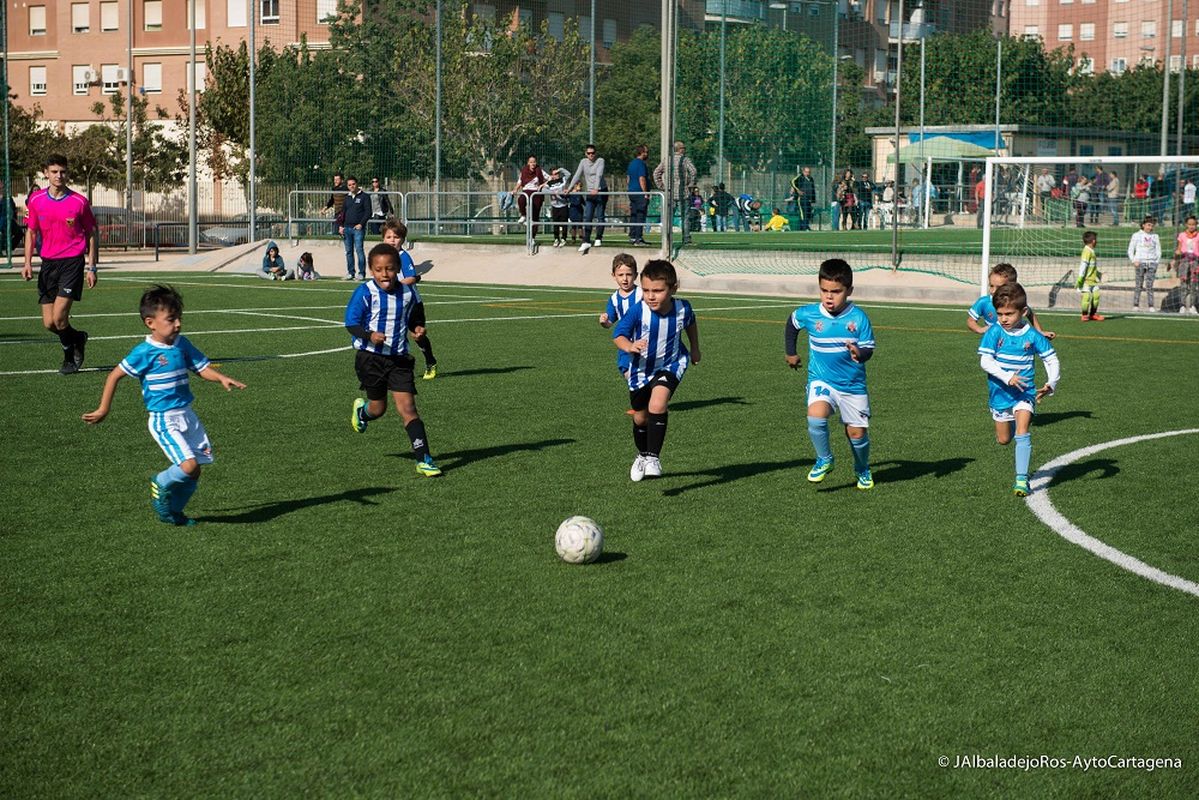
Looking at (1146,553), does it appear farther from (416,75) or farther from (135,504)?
(416,75)

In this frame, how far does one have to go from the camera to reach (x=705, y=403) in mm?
12516

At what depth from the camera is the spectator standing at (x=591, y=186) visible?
3189 cm

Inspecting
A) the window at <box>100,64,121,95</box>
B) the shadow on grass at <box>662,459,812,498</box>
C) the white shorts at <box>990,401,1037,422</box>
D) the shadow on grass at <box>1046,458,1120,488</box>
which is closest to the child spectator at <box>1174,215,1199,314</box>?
the shadow on grass at <box>1046,458,1120,488</box>

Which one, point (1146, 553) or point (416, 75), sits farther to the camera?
point (416, 75)

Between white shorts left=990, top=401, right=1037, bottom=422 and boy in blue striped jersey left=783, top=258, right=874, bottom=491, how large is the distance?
37.9 inches

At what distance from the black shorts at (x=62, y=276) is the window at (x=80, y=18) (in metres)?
66.8

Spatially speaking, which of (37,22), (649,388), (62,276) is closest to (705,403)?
(649,388)

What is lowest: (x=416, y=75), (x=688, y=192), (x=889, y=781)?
(x=889, y=781)

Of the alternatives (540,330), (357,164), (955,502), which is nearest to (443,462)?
(955,502)

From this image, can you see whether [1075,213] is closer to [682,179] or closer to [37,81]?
[682,179]

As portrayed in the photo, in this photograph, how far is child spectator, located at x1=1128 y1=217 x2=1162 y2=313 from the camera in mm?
23953

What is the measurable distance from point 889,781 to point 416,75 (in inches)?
1827

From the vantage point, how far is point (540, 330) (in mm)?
19547

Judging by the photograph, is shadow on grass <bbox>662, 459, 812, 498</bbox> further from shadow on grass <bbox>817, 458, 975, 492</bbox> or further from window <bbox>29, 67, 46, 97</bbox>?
window <bbox>29, 67, 46, 97</bbox>
